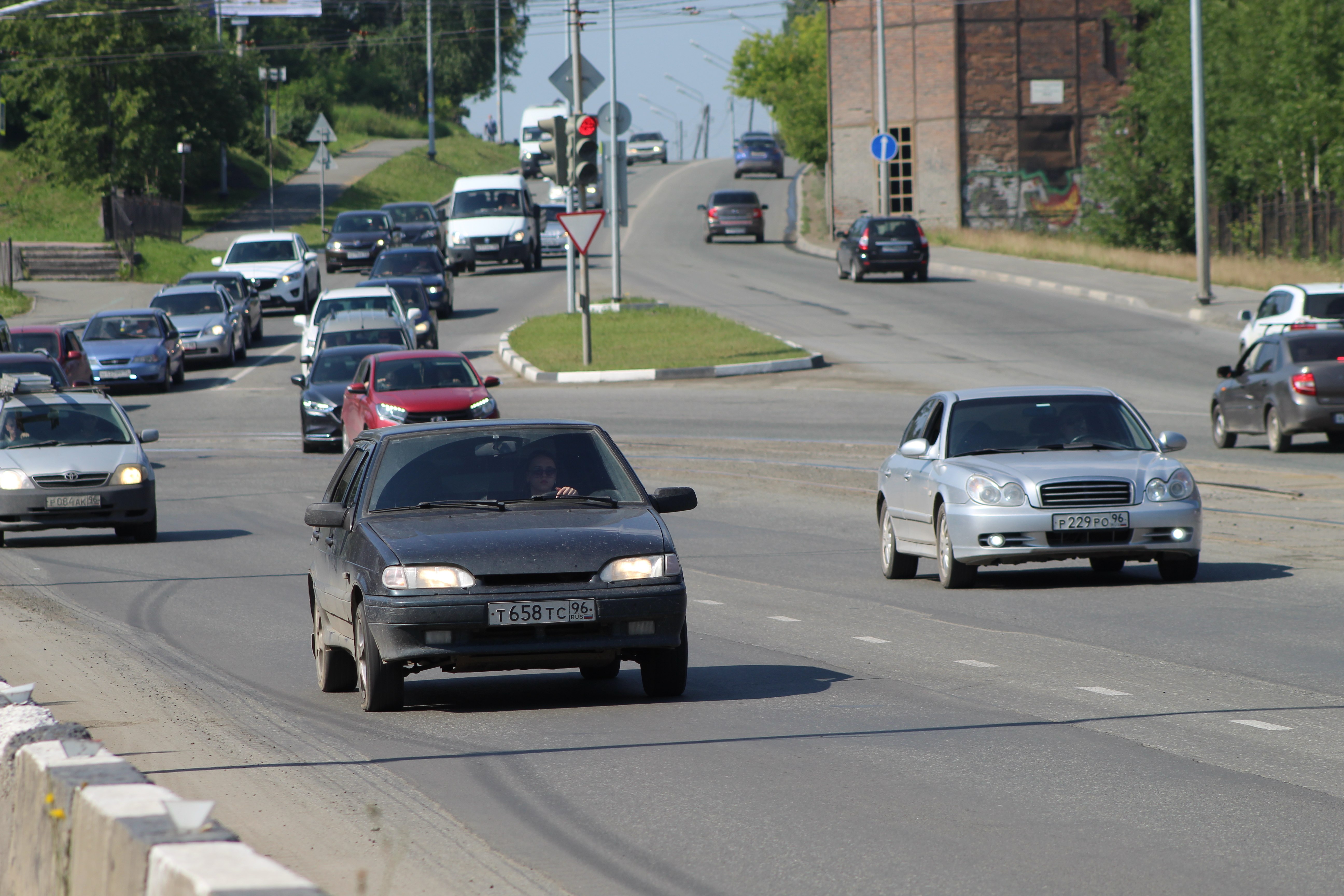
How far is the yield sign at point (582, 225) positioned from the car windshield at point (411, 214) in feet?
92.8

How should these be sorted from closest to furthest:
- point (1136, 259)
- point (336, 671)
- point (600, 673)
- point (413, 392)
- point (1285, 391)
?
point (336, 671) < point (600, 673) < point (1285, 391) < point (413, 392) < point (1136, 259)

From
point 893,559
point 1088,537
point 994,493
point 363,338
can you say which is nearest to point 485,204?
point 363,338

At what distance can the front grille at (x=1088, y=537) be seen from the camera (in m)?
13.1

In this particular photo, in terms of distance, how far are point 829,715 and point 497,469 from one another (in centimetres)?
207

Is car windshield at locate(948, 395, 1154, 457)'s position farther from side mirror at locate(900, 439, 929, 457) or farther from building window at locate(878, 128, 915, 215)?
building window at locate(878, 128, 915, 215)

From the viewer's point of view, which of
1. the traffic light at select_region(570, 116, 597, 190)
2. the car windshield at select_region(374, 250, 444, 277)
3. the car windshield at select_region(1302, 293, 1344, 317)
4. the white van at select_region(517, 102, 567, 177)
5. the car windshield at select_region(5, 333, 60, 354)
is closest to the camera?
the car windshield at select_region(1302, 293, 1344, 317)

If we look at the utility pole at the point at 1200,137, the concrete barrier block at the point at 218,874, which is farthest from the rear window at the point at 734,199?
the concrete barrier block at the point at 218,874

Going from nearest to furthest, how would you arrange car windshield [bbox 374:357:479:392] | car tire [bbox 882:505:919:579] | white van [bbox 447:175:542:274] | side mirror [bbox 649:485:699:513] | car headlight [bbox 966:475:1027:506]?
side mirror [bbox 649:485:699:513], car headlight [bbox 966:475:1027:506], car tire [bbox 882:505:919:579], car windshield [bbox 374:357:479:392], white van [bbox 447:175:542:274]

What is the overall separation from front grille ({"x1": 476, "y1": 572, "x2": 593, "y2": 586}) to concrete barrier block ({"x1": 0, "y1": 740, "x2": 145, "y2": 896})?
10.7 feet

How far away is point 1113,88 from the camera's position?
65250 millimetres

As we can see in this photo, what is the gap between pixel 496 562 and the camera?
8273 mm

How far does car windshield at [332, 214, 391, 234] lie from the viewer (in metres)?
56.8

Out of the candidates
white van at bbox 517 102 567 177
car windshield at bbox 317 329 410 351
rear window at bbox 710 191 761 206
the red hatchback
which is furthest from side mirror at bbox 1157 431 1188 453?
white van at bbox 517 102 567 177

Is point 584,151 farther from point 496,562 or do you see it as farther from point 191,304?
point 496,562
